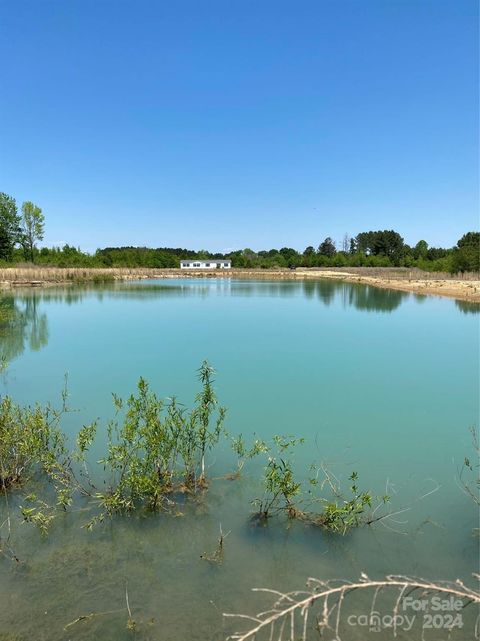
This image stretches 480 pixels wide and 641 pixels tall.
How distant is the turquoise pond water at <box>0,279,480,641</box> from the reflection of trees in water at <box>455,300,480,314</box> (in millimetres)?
7366

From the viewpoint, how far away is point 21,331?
14.7 m

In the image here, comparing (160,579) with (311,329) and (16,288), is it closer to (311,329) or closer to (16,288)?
(311,329)

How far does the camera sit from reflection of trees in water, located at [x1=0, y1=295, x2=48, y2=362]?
11.8 meters

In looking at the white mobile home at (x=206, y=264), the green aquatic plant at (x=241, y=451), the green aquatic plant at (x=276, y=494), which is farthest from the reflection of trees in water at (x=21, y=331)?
the white mobile home at (x=206, y=264)

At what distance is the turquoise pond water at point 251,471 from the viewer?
3.01 m

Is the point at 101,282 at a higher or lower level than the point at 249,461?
higher

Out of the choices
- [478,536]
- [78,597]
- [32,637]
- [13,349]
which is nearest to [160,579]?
[78,597]

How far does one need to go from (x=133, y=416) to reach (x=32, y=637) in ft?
6.31

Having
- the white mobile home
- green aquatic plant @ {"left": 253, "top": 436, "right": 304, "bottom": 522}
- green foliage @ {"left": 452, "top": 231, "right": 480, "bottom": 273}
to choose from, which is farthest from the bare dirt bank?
green aquatic plant @ {"left": 253, "top": 436, "right": 304, "bottom": 522}

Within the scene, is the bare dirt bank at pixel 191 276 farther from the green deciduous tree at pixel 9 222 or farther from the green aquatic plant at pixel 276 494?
the green aquatic plant at pixel 276 494

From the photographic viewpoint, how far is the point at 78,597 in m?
3.01

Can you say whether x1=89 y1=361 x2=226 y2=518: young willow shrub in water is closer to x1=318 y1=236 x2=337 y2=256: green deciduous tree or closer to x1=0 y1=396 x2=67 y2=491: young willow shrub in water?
x1=0 y1=396 x2=67 y2=491: young willow shrub in water

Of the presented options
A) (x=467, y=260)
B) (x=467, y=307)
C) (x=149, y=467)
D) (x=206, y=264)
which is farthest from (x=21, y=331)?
(x=206, y=264)

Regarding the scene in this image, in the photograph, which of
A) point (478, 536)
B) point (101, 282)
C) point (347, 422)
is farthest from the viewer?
point (101, 282)
